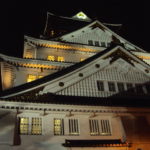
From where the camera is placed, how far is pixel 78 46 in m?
23.8

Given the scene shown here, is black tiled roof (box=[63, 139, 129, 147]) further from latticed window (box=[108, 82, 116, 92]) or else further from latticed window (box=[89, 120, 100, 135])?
latticed window (box=[108, 82, 116, 92])

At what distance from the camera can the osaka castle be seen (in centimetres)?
1300

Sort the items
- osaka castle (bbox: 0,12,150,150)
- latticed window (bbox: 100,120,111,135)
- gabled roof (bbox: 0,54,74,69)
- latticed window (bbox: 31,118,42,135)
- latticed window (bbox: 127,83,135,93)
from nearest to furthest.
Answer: osaka castle (bbox: 0,12,150,150)
latticed window (bbox: 31,118,42,135)
latticed window (bbox: 100,120,111,135)
latticed window (bbox: 127,83,135,93)
gabled roof (bbox: 0,54,74,69)

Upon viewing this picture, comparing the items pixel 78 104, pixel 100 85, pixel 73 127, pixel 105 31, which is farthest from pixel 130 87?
pixel 105 31

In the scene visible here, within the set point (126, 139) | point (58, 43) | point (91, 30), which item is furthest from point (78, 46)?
point (126, 139)

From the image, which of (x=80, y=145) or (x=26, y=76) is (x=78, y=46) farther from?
(x=80, y=145)

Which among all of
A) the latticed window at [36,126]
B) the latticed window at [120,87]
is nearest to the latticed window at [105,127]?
the latticed window at [120,87]

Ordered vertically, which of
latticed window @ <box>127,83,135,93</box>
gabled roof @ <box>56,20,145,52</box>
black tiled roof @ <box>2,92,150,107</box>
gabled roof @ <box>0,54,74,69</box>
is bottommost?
black tiled roof @ <box>2,92,150,107</box>

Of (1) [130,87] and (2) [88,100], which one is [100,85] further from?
(1) [130,87]

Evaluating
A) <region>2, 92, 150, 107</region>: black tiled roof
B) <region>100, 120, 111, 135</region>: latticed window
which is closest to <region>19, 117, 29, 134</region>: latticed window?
<region>2, 92, 150, 107</region>: black tiled roof

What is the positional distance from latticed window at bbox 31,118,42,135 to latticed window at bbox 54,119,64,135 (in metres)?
1.08

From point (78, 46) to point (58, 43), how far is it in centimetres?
245

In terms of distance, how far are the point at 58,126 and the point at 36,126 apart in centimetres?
156

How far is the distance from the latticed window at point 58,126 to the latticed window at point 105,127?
3.02 metres
